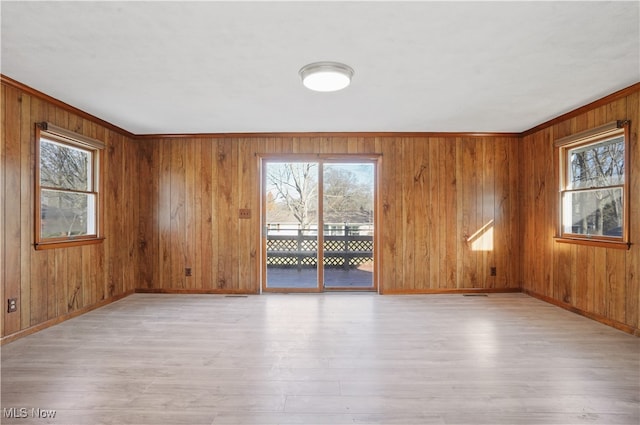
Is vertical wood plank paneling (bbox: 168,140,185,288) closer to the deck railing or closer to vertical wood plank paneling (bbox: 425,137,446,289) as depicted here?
the deck railing

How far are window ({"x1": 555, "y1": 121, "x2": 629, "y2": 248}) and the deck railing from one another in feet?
8.26

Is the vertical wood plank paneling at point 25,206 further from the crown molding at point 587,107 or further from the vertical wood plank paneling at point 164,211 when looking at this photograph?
the crown molding at point 587,107

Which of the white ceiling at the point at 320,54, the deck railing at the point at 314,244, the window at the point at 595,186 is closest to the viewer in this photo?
the white ceiling at the point at 320,54

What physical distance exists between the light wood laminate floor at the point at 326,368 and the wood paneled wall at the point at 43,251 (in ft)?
0.97

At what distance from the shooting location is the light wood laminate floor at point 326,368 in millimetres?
1808

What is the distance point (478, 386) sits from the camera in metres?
2.06

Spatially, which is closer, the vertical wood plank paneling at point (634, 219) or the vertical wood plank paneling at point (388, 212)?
the vertical wood plank paneling at point (634, 219)

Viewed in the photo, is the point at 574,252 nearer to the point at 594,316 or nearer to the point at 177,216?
the point at 594,316

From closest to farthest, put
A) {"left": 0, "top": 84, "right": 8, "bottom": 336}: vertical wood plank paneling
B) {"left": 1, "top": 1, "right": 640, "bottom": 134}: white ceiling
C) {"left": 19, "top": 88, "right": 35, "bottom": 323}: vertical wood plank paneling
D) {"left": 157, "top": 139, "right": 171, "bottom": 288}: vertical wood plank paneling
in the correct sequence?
{"left": 1, "top": 1, "right": 640, "bottom": 134}: white ceiling < {"left": 0, "top": 84, "right": 8, "bottom": 336}: vertical wood plank paneling < {"left": 19, "top": 88, "right": 35, "bottom": 323}: vertical wood plank paneling < {"left": 157, "top": 139, "right": 171, "bottom": 288}: vertical wood plank paneling

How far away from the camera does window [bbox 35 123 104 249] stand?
3.11 m

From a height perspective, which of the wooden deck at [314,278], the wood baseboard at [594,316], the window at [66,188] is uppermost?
the window at [66,188]

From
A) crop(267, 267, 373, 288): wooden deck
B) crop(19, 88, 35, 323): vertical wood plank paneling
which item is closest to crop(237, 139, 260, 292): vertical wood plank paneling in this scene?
crop(267, 267, 373, 288): wooden deck

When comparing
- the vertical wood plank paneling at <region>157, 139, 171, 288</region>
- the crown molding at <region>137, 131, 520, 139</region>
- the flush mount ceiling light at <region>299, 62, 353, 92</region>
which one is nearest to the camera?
the flush mount ceiling light at <region>299, 62, 353, 92</region>

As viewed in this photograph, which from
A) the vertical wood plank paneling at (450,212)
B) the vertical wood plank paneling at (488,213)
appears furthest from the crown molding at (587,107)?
the vertical wood plank paneling at (450,212)
